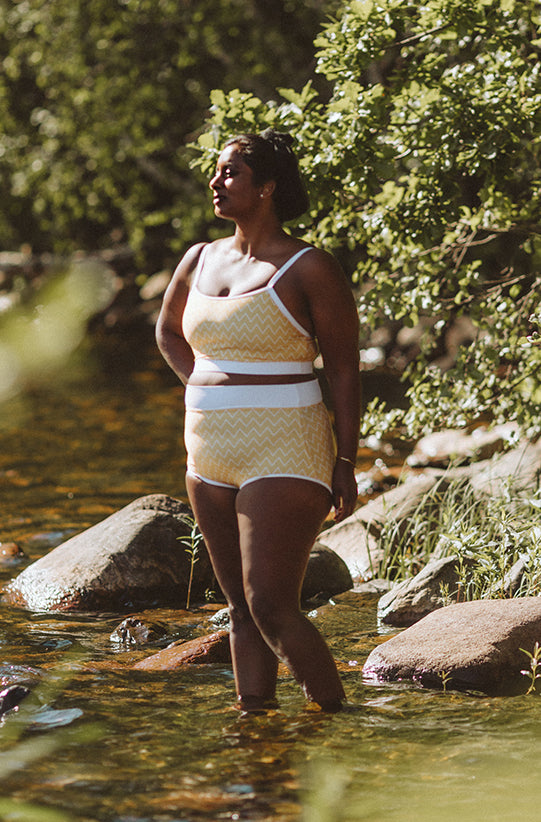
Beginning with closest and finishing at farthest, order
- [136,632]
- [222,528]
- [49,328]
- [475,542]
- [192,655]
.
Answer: [49,328] < [222,528] < [192,655] < [136,632] < [475,542]

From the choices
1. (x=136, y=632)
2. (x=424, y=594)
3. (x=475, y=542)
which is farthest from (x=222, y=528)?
(x=475, y=542)

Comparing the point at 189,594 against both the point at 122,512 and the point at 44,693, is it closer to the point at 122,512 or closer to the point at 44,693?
the point at 122,512

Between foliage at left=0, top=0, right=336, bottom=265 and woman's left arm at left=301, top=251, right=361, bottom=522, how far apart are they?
10.3 meters

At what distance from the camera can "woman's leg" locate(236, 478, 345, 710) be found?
326cm

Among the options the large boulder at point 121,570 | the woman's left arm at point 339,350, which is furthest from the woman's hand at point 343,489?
the large boulder at point 121,570

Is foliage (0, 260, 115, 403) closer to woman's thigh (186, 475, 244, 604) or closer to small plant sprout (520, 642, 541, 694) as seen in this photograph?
woman's thigh (186, 475, 244, 604)

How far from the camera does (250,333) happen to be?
3314 mm

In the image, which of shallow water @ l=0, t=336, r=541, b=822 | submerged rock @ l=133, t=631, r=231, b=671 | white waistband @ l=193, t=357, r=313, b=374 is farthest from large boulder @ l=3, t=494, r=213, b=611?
white waistband @ l=193, t=357, r=313, b=374

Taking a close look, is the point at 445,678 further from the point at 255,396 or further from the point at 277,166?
the point at 277,166

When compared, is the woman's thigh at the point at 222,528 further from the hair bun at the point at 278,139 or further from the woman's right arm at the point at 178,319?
the hair bun at the point at 278,139

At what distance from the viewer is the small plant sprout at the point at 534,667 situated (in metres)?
3.94

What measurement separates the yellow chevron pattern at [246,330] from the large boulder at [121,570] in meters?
2.79

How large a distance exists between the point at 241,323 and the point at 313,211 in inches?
90.9

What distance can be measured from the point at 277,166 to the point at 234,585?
1445 millimetres
